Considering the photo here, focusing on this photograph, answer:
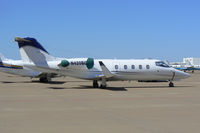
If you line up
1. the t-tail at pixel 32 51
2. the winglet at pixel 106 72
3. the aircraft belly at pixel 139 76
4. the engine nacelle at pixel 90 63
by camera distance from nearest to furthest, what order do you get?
the winglet at pixel 106 72, the t-tail at pixel 32 51, the engine nacelle at pixel 90 63, the aircraft belly at pixel 139 76

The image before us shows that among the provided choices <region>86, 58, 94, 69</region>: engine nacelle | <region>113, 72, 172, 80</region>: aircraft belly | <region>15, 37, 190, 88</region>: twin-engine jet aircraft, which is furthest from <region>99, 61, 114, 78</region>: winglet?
<region>113, 72, 172, 80</region>: aircraft belly

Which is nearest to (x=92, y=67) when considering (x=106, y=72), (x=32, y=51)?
(x=106, y=72)

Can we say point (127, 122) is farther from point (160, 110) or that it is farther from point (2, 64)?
point (2, 64)

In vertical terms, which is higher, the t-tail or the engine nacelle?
the t-tail

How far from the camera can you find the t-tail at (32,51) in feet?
73.5

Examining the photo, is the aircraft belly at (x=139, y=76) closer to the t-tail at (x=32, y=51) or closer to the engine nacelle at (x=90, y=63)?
the engine nacelle at (x=90, y=63)

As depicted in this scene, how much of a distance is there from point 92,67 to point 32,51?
5002 millimetres

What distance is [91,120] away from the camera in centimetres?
899

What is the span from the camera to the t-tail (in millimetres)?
22406

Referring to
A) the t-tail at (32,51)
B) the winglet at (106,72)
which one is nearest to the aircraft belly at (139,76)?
the winglet at (106,72)

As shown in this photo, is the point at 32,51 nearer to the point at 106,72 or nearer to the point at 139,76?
the point at 106,72

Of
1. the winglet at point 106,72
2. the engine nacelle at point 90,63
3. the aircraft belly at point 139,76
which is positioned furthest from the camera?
the aircraft belly at point 139,76

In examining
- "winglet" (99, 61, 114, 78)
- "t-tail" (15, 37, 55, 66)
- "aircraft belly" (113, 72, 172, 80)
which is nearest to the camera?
"winglet" (99, 61, 114, 78)

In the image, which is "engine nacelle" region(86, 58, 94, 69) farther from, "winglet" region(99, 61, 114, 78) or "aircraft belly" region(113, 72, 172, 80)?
"aircraft belly" region(113, 72, 172, 80)
